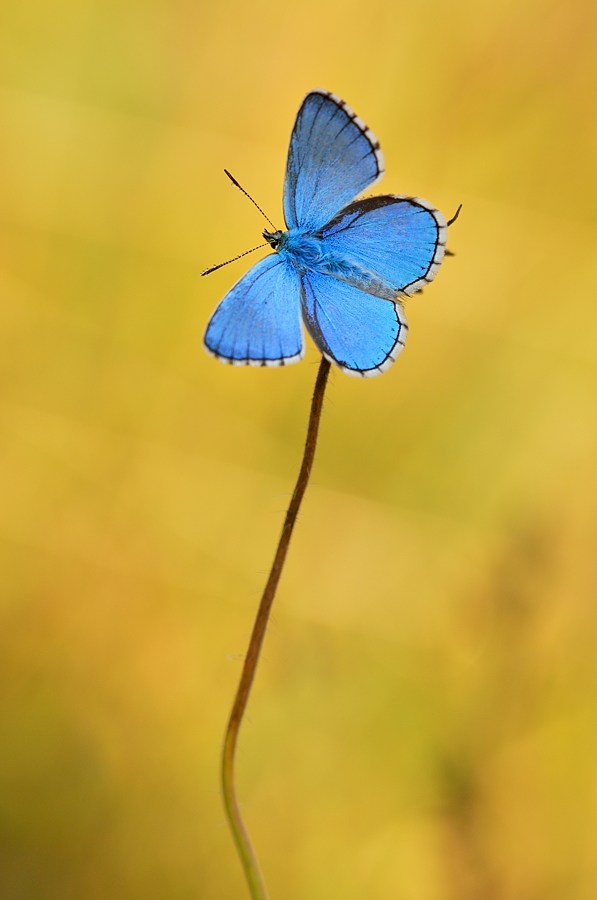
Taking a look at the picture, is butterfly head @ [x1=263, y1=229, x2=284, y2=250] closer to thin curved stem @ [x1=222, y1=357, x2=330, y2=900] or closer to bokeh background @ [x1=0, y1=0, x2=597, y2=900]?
thin curved stem @ [x1=222, y1=357, x2=330, y2=900]

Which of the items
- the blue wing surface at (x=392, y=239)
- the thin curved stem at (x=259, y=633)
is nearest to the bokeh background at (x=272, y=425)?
the blue wing surface at (x=392, y=239)

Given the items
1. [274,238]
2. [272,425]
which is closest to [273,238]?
[274,238]

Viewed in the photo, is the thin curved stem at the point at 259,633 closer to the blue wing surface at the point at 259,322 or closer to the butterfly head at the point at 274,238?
the blue wing surface at the point at 259,322

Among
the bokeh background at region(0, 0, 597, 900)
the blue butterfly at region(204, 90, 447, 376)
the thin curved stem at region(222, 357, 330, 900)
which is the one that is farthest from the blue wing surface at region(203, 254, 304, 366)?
the bokeh background at region(0, 0, 597, 900)

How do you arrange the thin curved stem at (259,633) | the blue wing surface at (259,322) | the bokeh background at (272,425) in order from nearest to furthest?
the thin curved stem at (259,633) → the blue wing surface at (259,322) → the bokeh background at (272,425)

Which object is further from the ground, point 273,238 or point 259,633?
point 273,238

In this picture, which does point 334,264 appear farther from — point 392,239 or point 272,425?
point 272,425

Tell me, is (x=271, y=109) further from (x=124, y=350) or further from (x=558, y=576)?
(x=558, y=576)
